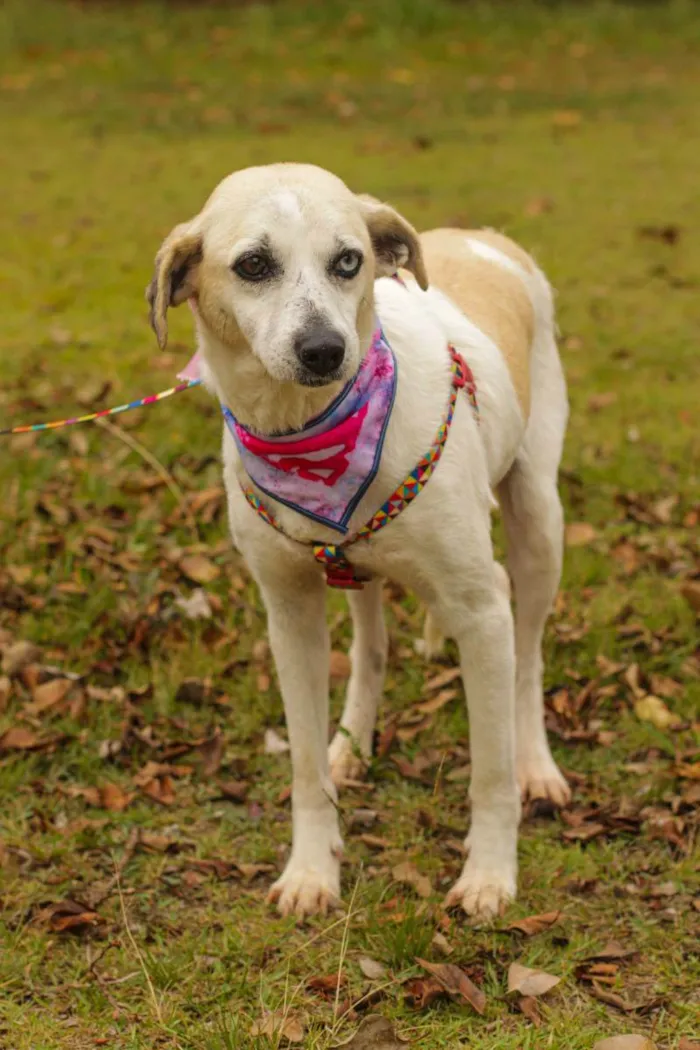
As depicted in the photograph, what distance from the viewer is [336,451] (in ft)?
10.3

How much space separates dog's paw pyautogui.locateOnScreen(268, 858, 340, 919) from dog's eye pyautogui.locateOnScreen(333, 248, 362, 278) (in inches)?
67.1

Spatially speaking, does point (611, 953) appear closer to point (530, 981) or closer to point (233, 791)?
point (530, 981)

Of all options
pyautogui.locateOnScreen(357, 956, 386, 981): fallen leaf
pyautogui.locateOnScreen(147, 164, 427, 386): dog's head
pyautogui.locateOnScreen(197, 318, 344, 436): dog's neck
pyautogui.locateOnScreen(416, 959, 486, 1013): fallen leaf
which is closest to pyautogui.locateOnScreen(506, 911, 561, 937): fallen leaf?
pyautogui.locateOnScreen(416, 959, 486, 1013): fallen leaf

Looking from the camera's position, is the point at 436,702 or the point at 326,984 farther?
the point at 436,702

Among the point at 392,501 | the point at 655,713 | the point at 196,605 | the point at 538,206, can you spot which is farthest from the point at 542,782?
the point at 538,206

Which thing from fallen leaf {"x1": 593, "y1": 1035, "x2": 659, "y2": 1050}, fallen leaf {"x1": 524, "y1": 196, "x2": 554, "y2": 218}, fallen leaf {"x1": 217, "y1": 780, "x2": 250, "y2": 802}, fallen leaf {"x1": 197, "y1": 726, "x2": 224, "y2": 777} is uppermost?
fallen leaf {"x1": 593, "y1": 1035, "x2": 659, "y2": 1050}

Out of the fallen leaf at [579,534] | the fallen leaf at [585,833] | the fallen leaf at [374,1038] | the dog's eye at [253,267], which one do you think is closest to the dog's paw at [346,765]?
the fallen leaf at [585,833]

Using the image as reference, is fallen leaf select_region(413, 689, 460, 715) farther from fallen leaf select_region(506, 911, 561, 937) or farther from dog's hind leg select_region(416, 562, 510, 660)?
fallen leaf select_region(506, 911, 561, 937)

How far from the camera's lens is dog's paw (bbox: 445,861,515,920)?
3.55 m

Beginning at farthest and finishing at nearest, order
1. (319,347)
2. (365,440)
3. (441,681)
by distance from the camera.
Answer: (441,681) < (365,440) < (319,347)

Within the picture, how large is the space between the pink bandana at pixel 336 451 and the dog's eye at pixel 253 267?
1.20 ft

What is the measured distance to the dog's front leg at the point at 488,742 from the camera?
340 centimetres

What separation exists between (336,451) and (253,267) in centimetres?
49

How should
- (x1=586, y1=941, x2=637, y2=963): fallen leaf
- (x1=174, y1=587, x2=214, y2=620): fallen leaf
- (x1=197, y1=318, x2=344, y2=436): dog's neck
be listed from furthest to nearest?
(x1=174, y1=587, x2=214, y2=620): fallen leaf
(x1=586, y1=941, x2=637, y2=963): fallen leaf
(x1=197, y1=318, x2=344, y2=436): dog's neck
